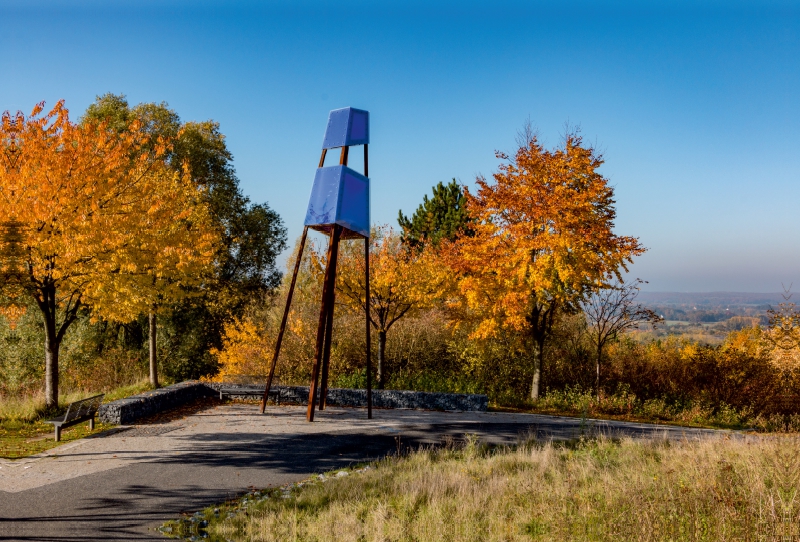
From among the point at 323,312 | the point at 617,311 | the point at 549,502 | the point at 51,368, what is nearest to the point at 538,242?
the point at 617,311

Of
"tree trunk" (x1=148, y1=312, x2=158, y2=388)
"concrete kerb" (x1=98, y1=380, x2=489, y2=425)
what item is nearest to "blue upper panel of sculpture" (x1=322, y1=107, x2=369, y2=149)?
"concrete kerb" (x1=98, y1=380, x2=489, y2=425)

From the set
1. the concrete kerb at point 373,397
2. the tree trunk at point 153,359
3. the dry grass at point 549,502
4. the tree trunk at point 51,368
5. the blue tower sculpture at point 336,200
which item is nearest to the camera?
the dry grass at point 549,502

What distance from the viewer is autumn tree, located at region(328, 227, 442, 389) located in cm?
1856

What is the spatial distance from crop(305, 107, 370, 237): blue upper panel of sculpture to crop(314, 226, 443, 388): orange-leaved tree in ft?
15.4

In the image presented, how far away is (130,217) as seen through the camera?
548 inches

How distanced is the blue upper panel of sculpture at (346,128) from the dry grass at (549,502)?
7977mm

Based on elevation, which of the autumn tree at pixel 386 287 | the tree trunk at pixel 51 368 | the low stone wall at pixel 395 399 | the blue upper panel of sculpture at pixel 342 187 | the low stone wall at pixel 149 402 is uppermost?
the blue upper panel of sculpture at pixel 342 187

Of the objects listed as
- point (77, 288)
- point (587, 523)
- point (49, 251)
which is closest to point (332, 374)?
point (77, 288)

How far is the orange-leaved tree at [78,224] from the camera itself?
1261 cm

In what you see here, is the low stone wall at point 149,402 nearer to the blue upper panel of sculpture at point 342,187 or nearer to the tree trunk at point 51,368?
the tree trunk at point 51,368

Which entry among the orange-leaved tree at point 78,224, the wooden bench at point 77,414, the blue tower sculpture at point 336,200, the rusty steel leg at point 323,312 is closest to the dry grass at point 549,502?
the rusty steel leg at point 323,312

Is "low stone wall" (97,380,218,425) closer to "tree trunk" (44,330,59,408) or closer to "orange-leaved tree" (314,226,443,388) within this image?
"tree trunk" (44,330,59,408)

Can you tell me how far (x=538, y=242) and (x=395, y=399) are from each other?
6.44m

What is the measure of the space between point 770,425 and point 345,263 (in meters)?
13.9
